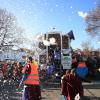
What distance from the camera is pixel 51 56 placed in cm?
2542

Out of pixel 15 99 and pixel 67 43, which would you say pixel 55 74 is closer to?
pixel 67 43

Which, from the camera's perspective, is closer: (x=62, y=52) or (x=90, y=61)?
(x=62, y=52)

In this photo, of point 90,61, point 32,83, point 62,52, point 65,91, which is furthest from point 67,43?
point 65,91

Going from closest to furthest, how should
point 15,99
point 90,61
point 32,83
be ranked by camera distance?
1. point 32,83
2. point 15,99
3. point 90,61

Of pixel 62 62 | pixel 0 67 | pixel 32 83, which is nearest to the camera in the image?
pixel 32 83

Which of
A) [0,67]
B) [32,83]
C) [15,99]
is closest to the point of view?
[32,83]

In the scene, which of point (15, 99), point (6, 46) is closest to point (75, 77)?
point (15, 99)

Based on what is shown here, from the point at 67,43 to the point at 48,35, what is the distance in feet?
4.33

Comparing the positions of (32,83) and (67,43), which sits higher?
(67,43)

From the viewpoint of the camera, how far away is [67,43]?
25406 mm

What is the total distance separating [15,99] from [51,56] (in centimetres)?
1036

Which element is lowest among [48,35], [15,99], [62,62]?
[15,99]

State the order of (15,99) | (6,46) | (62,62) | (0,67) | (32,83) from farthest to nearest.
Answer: (6,46), (0,67), (62,62), (15,99), (32,83)

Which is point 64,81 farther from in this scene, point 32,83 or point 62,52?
point 62,52
